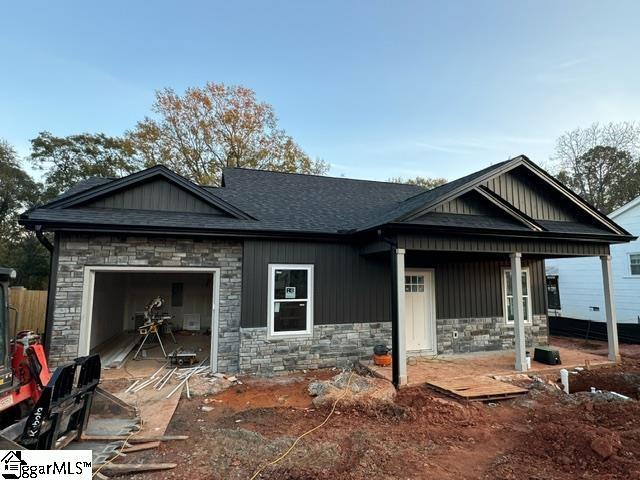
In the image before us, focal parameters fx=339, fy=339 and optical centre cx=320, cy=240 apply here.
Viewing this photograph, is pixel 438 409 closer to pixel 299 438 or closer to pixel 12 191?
pixel 299 438

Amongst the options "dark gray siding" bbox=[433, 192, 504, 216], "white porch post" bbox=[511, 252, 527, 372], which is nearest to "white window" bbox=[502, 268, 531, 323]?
"white porch post" bbox=[511, 252, 527, 372]

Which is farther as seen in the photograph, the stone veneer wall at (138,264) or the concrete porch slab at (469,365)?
the concrete porch slab at (469,365)

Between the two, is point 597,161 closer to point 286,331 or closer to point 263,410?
point 286,331

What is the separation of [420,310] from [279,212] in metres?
4.42

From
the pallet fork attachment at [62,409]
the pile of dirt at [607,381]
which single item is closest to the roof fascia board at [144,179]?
the pallet fork attachment at [62,409]

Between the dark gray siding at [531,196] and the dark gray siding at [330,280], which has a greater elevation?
the dark gray siding at [531,196]

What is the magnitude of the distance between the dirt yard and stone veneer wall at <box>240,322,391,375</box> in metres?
1.05

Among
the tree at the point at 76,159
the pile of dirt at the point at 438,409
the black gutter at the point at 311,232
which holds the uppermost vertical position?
the tree at the point at 76,159

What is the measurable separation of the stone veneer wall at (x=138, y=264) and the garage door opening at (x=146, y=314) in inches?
5.6

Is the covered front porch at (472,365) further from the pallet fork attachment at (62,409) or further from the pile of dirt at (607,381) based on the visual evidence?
the pallet fork attachment at (62,409)

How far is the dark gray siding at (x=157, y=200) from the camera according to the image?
23.6 feet

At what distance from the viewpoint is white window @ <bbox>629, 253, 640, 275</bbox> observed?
12.5 metres

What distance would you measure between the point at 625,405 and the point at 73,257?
9.73m

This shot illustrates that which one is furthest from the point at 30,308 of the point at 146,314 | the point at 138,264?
the point at 138,264
